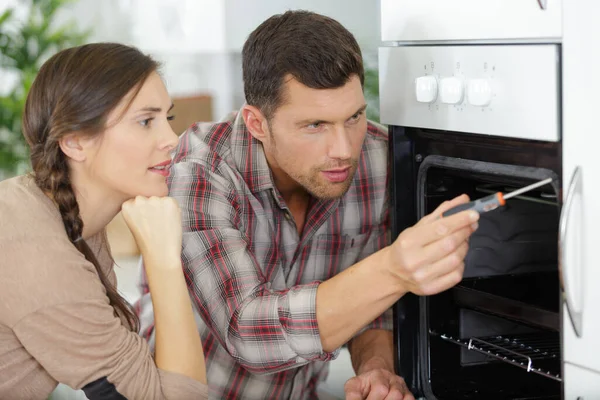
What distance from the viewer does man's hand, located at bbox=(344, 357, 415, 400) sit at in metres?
1.61

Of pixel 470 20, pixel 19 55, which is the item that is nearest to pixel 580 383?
pixel 470 20

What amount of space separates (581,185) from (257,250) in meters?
0.79

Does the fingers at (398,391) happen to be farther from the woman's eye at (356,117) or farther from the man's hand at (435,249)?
the woman's eye at (356,117)

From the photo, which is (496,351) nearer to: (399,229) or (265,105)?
(399,229)

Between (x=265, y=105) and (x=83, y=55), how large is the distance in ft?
1.33

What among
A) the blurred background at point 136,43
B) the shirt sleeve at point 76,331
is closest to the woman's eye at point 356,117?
the shirt sleeve at point 76,331

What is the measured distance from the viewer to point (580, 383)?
1.24 m

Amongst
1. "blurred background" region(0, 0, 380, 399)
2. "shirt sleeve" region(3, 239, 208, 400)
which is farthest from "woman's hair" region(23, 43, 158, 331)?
"blurred background" region(0, 0, 380, 399)

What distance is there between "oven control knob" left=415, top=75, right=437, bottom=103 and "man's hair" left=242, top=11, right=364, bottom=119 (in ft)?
0.79

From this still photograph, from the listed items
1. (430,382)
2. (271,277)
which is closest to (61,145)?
(271,277)

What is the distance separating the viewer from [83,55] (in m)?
1.47

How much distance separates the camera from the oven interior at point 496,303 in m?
1.43

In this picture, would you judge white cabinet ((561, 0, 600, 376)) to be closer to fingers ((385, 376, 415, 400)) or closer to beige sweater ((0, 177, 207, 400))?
fingers ((385, 376, 415, 400))

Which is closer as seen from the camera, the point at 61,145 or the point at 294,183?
the point at 61,145
